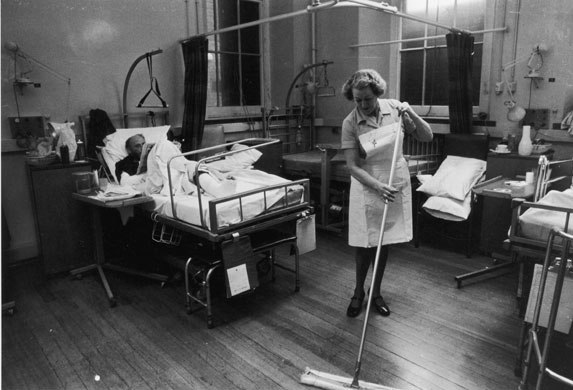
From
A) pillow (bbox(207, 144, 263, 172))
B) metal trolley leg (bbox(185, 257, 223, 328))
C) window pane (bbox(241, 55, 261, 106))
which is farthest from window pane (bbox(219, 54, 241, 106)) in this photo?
metal trolley leg (bbox(185, 257, 223, 328))

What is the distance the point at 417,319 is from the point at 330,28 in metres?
4.30

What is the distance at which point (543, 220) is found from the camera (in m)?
2.41

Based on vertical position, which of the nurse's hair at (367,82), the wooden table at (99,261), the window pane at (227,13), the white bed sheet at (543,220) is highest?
the window pane at (227,13)

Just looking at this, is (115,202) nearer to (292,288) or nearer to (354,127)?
(292,288)

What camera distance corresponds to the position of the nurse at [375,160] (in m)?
3.04

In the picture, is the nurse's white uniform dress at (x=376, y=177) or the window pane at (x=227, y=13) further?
the window pane at (x=227, y=13)

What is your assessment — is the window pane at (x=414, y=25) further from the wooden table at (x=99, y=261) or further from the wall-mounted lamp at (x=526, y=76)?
the wooden table at (x=99, y=261)

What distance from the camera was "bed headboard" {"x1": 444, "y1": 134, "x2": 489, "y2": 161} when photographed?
4.63 metres

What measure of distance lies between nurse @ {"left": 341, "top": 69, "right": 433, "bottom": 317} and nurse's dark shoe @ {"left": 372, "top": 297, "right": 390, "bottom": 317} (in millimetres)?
408

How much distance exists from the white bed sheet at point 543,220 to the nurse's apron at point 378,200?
0.85 m

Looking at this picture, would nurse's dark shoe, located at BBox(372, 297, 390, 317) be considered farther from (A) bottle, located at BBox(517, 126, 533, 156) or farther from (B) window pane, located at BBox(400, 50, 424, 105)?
(B) window pane, located at BBox(400, 50, 424, 105)

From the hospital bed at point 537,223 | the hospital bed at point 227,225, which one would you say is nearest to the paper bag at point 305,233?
the hospital bed at point 227,225

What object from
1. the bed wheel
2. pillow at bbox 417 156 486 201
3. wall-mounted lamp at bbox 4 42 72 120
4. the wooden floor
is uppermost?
wall-mounted lamp at bbox 4 42 72 120

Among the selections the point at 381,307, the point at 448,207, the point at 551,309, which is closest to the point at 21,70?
the point at 381,307
